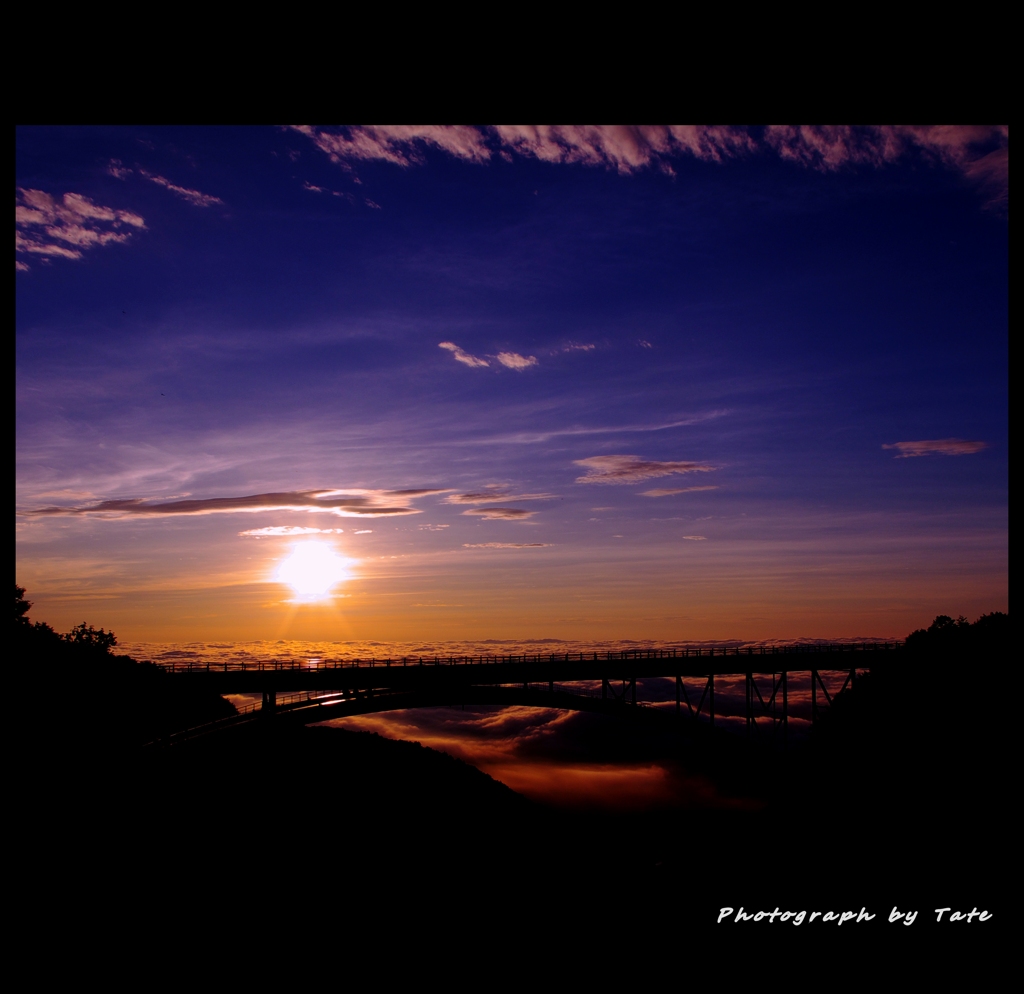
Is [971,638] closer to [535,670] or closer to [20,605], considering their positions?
[535,670]

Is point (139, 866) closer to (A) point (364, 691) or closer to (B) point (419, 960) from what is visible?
(B) point (419, 960)

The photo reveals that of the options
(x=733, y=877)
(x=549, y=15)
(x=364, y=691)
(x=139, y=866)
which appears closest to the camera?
(x=549, y=15)

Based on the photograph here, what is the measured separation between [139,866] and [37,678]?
23.0 metres

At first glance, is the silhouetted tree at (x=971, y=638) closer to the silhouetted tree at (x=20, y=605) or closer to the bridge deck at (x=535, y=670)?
the bridge deck at (x=535, y=670)

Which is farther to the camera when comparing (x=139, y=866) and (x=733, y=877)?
(x=139, y=866)

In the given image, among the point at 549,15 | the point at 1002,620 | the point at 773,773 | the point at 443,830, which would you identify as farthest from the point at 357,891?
the point at 1002,620

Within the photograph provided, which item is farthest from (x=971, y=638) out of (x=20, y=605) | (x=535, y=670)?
(x=20, y=605)

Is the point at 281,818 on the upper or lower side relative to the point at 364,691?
lower

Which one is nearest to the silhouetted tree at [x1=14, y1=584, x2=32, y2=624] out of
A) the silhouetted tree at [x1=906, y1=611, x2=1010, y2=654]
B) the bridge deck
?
the bridge deck

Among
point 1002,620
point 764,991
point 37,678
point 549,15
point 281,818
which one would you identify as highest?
point 549,15

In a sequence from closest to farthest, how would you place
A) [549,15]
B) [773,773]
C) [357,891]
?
[549,15] → [357,891] → [773,773]

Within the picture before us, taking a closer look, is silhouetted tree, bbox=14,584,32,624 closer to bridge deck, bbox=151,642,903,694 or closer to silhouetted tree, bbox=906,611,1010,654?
bridge deck, bbox=151,642,903,694

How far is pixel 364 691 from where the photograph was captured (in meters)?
62.6

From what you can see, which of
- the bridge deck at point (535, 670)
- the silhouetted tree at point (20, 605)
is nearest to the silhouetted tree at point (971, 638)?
the bridge deck at point (535, 670)
